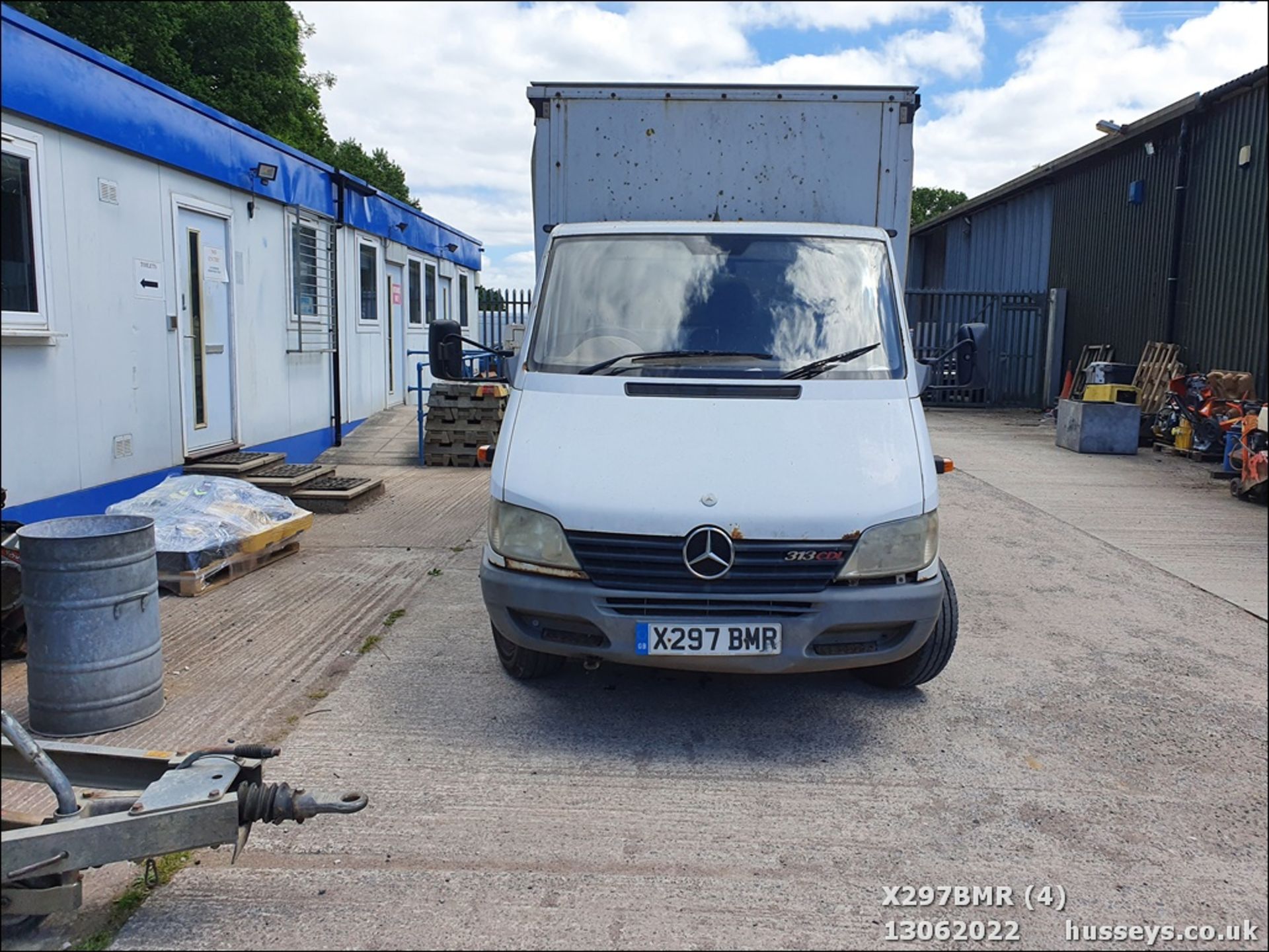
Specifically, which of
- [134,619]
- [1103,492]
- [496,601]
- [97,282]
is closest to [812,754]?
[496,601]

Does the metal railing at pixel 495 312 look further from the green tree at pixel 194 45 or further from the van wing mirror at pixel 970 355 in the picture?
the van wing mirror at pixel 970 355

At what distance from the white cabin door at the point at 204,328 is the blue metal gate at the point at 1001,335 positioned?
1489 cm

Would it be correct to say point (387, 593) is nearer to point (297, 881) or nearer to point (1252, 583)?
point (297, 881)

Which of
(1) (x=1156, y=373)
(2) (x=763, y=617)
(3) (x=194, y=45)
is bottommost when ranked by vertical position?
(2) (x=763, y=617)

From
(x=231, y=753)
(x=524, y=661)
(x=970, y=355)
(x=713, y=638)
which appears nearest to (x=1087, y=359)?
(x=970, y=355)

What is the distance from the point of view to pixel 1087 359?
750 inches

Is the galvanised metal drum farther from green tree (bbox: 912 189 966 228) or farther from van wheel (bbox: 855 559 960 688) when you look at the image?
green tree (bbox: 912 189 966 228)

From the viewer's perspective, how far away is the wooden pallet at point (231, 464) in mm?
8789

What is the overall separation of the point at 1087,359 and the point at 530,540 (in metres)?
17.6

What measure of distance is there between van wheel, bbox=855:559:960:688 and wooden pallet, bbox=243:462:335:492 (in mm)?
6001

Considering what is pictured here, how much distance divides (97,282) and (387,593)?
130 inches

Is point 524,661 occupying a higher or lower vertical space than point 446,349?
lower

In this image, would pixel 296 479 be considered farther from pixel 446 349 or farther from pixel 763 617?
pixel 763 617

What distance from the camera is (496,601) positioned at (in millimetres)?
4133
